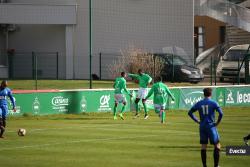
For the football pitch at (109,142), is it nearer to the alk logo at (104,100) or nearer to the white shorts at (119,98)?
the white shorts at (119,98)

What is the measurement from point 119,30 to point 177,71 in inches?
251

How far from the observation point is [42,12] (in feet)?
171

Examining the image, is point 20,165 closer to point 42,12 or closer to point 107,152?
point 107,152

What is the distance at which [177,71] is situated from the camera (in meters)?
48.6

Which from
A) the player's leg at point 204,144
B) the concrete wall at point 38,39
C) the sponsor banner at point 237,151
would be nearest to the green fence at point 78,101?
the concrete wall at point 38,39

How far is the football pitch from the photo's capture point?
1966cm

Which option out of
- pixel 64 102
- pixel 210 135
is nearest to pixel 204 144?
pixel 210 135

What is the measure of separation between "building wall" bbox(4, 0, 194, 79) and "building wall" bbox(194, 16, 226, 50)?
1085cm

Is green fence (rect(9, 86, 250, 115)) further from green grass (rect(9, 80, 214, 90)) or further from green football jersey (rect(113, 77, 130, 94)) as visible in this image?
green grass (rect(9, 80, 214, 90))

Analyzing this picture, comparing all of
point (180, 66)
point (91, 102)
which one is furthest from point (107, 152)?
point (180, 66)

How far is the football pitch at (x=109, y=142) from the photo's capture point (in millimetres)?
19656

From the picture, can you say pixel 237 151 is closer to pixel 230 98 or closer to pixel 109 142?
pixel 109 142

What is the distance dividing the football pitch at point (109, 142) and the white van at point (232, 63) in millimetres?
14491

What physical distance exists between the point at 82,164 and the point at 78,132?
871 cm
